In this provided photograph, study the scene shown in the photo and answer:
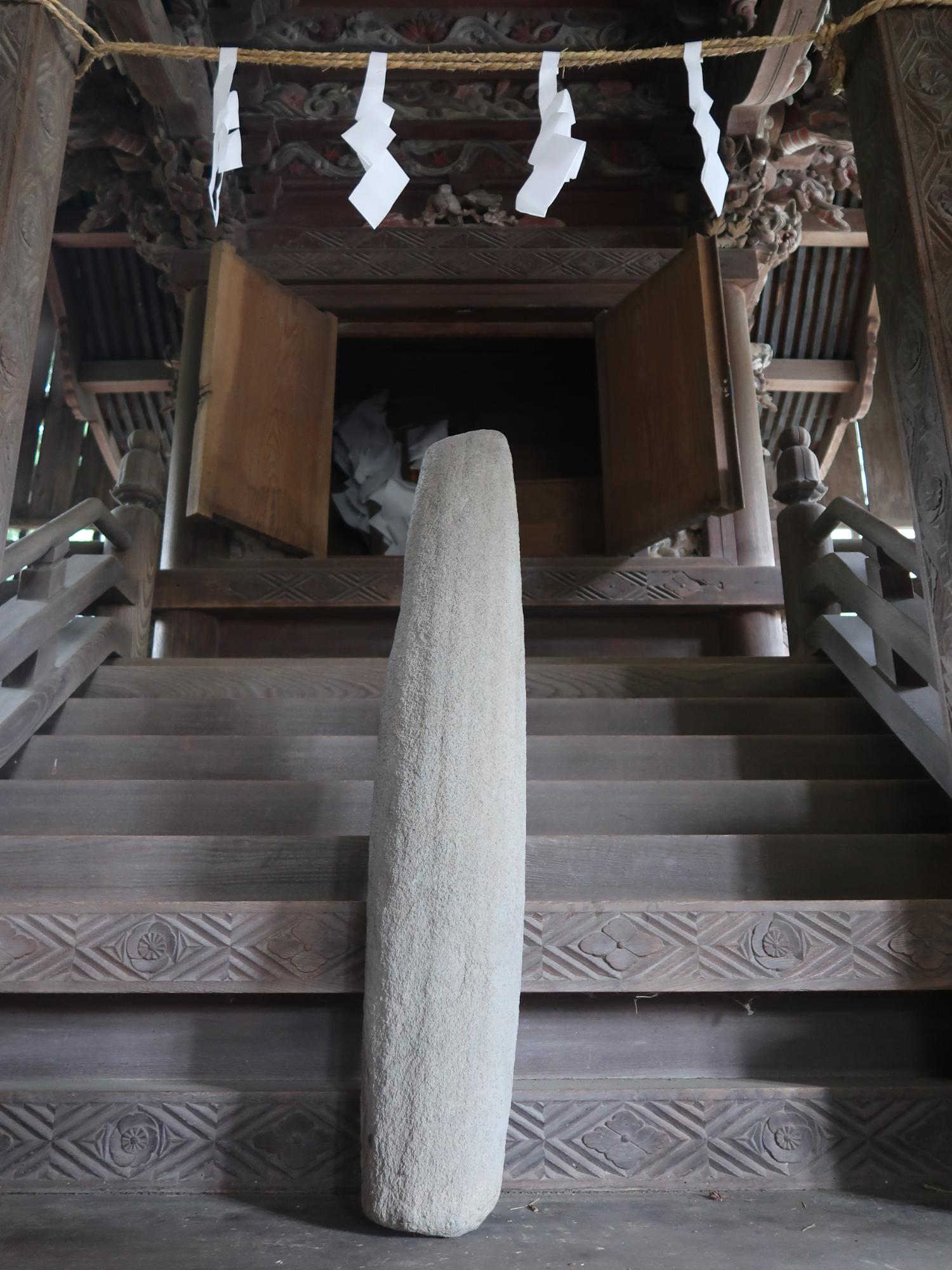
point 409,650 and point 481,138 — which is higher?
point 481,138

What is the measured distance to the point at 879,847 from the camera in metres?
2.18

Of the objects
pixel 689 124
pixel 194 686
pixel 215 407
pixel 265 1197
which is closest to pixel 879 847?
pixel 265 1197

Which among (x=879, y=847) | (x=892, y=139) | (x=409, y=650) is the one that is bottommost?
(x=879, y=847)

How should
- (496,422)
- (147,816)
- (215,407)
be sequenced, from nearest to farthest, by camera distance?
(147,816) → (215,407) → (496,422)

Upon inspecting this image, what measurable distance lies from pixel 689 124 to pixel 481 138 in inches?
38.5

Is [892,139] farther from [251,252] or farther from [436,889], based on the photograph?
[251,252]

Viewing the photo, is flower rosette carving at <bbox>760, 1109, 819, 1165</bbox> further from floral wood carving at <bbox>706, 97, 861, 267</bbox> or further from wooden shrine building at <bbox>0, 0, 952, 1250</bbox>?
floral wood carving at <bbox>706, 97, 861, 267</bbox>

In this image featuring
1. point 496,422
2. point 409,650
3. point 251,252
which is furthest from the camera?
point 496,422

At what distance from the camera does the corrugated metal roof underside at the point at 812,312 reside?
6953 millimetres

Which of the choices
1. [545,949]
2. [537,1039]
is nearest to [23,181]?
[545,949]

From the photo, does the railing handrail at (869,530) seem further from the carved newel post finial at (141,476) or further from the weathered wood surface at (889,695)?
the carved newel post finial at (141,476)

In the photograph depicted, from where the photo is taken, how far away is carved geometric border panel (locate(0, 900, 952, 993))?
6.00ft

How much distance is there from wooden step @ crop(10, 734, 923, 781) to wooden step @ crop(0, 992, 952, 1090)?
702 millimetres

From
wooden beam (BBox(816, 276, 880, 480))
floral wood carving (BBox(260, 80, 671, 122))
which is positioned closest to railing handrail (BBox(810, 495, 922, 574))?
floral wood carving (BBox(260, 80, 671, 122))
